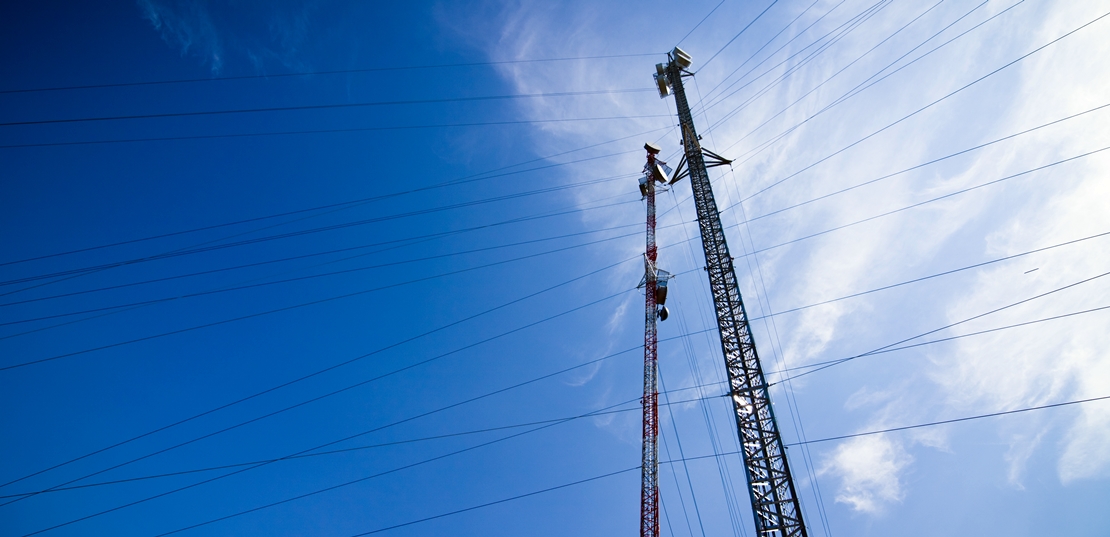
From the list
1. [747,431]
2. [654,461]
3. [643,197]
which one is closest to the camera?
[747,431]

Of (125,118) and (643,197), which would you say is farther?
(643,197)

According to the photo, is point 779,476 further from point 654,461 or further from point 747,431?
point 654,461

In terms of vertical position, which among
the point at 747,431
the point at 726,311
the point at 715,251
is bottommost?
the point at 747,431

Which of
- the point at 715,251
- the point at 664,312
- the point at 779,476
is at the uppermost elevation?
the point at 664,312

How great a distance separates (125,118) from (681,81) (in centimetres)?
3564

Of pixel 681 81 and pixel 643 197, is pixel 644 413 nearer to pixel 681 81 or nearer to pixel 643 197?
pixel 643 197

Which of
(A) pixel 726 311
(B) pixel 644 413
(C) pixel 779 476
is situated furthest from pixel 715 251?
(B) pixel 644 413

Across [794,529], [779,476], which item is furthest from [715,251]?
[794,529]

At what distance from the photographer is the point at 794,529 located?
17.4 meters

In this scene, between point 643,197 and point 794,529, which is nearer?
point 794,529

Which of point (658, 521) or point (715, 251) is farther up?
point (715, 251)

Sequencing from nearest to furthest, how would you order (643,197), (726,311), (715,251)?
1. (726,311)
2. (715,251)
3. (643,197)

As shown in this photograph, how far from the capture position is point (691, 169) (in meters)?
27.8

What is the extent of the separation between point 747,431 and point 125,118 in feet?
127
